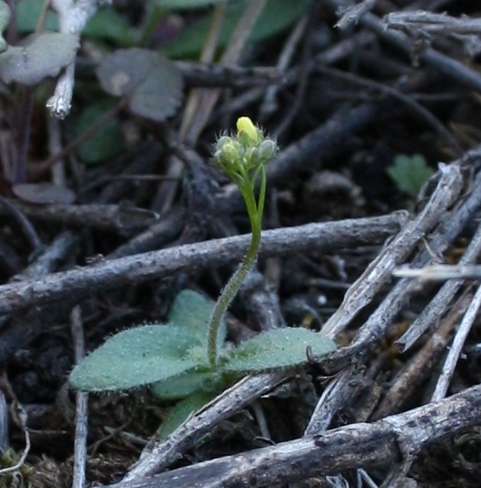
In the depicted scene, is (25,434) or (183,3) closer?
(25,434)

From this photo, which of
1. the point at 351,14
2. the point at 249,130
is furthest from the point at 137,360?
the point at 351,14

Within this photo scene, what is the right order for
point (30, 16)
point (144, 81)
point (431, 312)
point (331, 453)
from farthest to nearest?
point (30, 16), point (144, 81), point (431, 312), point (331, 453)

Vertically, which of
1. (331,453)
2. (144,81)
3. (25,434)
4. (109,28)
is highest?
(109,28)

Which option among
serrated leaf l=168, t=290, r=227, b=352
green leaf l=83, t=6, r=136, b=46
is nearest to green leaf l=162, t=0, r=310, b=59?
green leaf l=83, t=6, r=136, b=46

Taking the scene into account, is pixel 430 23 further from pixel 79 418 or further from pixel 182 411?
pixel 79 418

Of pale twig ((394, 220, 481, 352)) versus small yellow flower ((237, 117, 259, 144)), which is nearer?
small yellow flower ((237, 117, 259, 144))

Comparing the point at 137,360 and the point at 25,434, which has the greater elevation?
the point at 137,360

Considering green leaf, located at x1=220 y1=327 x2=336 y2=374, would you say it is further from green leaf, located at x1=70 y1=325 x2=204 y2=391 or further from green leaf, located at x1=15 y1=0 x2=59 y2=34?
green leaf, located at x1=15 y1=0 x2=59 y2=34

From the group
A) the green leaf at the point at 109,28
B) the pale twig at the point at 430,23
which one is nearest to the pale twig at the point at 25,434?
the pale twig at the point at 430,23
